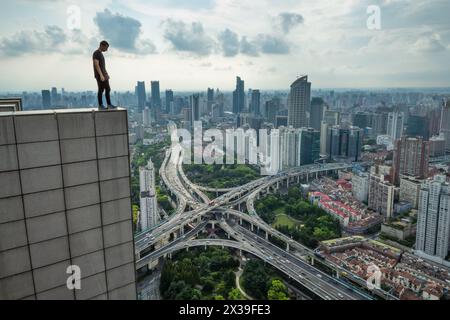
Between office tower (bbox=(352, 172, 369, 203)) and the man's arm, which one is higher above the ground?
the man's arm

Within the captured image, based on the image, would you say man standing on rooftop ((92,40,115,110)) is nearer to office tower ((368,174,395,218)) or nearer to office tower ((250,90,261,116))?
office tower ((368,174,395,218))

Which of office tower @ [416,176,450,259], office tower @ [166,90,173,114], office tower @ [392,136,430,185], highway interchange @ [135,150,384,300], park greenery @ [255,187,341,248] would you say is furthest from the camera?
office tower @ [166,90,173,114]

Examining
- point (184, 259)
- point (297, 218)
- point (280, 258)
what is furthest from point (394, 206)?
point (184, 259)

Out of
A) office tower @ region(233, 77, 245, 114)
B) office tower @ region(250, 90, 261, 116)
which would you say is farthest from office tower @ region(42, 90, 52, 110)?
office tower @ region(250, 90, 261, 116)

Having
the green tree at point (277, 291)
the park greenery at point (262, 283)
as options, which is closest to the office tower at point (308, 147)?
the park greenery at point (262, 283)

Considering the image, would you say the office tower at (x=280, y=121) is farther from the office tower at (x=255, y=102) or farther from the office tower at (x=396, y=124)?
the office tower at (x=396, y=124)
